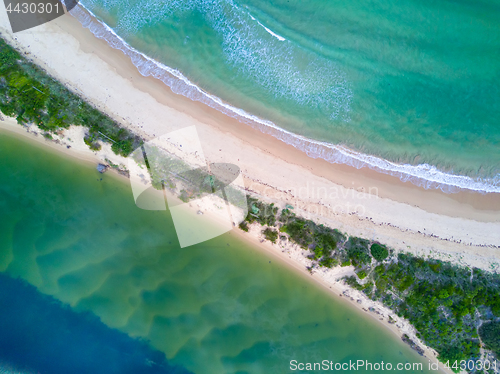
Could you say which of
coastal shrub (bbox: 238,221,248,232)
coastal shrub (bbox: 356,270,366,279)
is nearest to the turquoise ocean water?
coastal shrub (bbox: 238,221,248,232)

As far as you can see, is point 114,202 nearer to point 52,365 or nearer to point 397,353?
point 52,365

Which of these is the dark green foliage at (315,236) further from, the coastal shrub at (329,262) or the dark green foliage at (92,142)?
the dark green foliage at (92,142)

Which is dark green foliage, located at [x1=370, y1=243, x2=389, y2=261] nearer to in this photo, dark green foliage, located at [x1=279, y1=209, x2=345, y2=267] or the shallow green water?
dark green foliage, located at [x1=279, y1=209, x2=345, y2=267]

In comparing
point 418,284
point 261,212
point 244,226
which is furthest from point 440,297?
point 244,226

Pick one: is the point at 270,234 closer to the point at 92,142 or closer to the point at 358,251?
the point at 358,251

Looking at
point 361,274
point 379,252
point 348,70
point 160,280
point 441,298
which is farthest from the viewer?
point 348,70

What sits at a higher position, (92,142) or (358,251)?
(92,142)

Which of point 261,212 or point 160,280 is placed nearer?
point 261,212
